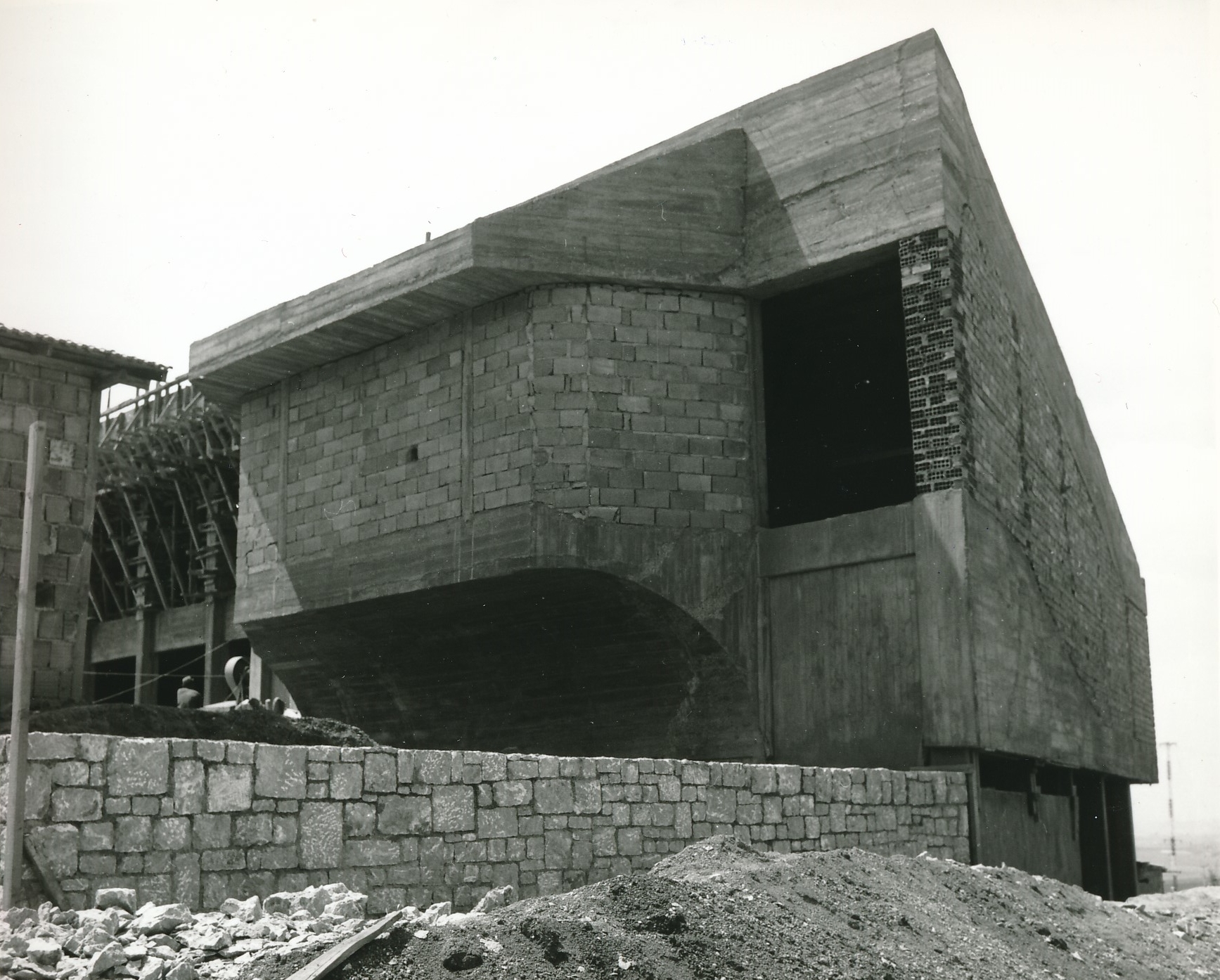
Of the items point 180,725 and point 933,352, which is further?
point 933,352

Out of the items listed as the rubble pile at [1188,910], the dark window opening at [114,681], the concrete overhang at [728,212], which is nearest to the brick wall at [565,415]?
the concrete overhang at [728,212]

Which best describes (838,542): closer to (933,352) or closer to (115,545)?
(933,352)

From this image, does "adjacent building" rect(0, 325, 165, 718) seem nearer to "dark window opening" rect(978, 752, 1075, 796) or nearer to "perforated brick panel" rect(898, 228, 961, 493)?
"perforated brick panel" rect(898, 228, 961, 493)

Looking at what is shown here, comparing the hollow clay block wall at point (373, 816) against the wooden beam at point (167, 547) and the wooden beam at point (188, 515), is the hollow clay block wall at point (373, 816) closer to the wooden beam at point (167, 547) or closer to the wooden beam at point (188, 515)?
the wooden beam at point (188, 515)

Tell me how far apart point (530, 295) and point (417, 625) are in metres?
5.02

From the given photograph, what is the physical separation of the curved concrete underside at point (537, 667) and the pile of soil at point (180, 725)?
3.39m

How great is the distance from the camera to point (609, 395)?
18297mm

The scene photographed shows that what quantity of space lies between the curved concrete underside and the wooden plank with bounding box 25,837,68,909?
10289 mm

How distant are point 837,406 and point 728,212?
5.79 metres

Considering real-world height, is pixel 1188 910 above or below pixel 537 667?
below

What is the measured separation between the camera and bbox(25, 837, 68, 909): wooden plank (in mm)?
7707

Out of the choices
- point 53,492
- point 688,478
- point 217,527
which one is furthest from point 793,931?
point 217,527

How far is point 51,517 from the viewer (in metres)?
17.4

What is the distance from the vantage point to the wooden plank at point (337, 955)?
266 inches
